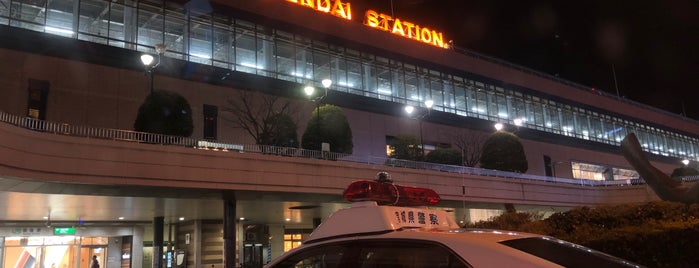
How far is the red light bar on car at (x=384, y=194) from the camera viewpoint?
157 inches

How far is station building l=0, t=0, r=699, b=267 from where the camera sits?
20875 mm

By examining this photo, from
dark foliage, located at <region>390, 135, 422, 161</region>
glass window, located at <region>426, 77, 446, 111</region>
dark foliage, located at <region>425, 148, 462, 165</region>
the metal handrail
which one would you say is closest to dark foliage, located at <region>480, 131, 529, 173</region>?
the metal handrail

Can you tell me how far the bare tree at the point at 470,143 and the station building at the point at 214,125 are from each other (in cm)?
21

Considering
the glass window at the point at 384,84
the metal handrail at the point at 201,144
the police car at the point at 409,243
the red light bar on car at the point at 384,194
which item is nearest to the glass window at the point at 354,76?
the glass window at the point at 384,84

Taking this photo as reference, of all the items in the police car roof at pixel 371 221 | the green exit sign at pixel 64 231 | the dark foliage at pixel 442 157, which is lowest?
the police car roof at pixel 371 221

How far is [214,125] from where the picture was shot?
1246 inches

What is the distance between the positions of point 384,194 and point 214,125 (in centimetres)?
2873

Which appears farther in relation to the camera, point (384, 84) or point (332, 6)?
point (384, 84)

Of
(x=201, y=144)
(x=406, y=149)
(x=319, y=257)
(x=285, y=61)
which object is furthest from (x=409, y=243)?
(x=285, y=61)

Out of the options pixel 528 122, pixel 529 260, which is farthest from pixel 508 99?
pixel 529 260

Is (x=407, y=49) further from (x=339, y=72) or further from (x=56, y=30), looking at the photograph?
(x=56, y=30)

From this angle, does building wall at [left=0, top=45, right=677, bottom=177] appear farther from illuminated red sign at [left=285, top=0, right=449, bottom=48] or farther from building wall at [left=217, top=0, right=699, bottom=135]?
illuminated red sign at [left=285, top=0, right=449, bottom=48]

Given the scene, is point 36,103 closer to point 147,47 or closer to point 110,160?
point 147,47

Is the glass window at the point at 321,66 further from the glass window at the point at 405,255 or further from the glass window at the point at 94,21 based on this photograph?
the glass window at the point at 405,255
